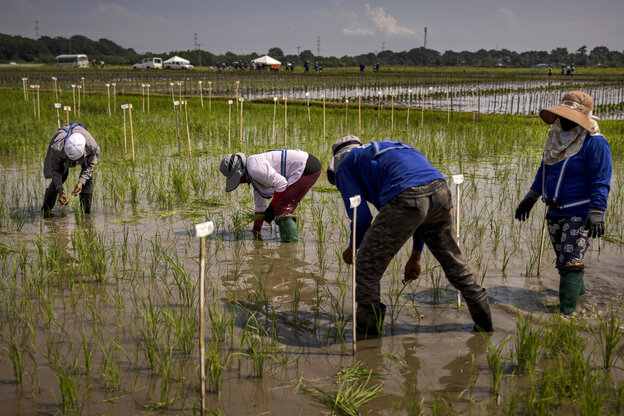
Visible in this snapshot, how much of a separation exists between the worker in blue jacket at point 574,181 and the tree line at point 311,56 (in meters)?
69.5

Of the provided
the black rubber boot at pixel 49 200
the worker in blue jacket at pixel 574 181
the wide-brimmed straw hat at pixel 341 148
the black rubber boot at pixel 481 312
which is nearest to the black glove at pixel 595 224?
the worker in blue jacket at pixel 574 181

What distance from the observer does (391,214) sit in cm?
270

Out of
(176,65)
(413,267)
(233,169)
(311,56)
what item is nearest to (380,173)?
(413,267)

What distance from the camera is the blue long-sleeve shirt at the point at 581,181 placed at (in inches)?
121

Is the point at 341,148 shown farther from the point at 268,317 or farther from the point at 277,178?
the point at 277,178

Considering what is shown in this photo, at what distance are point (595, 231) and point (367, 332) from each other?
1354 mm

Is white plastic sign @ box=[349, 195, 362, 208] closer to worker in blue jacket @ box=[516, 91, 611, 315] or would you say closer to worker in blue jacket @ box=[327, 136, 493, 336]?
worker in blue jacket @ box=[327, 136, 493, 336]

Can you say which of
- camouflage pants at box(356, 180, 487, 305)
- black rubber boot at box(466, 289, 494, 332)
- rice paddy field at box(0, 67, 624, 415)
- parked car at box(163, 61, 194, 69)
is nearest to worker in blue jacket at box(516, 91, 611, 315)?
rice paddy field at box(0, 67, 624, 415)

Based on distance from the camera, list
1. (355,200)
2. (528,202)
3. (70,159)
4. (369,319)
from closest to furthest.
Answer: (355,200) → (369,319) → (528,202) → (70,159)

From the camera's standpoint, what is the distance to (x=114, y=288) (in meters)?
3.74

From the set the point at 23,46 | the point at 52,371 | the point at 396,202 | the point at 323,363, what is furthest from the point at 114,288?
the point at 23,46

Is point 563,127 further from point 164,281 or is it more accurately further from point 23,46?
point 23,46

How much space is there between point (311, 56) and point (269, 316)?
91.9m

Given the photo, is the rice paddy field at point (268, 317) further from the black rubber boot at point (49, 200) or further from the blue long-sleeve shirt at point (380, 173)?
the blue long-sleeve shirt at point (380, 173)
